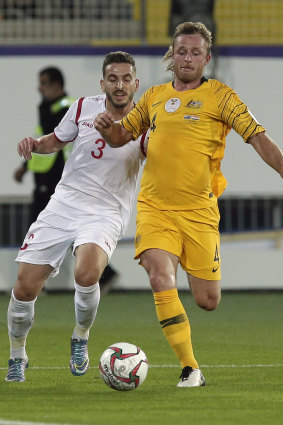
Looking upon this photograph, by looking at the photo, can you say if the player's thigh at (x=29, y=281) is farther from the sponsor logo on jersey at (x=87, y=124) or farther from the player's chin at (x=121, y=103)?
the player's chin at (x=121, y=103)

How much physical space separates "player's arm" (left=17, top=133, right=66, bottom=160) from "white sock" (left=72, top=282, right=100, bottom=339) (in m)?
0.97

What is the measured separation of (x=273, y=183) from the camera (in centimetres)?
1543

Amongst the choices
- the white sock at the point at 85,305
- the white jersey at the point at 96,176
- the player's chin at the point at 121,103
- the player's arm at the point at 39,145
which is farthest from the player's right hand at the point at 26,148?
the white sock at the point at 85,305

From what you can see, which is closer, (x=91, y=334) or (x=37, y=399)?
(x=37, y=399)

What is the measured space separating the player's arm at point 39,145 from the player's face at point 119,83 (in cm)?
51

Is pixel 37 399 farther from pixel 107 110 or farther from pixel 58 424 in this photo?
pixel 107 110

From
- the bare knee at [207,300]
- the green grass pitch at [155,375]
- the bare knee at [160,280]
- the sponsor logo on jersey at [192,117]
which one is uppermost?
the sponsor logo on jersey at [192,117]

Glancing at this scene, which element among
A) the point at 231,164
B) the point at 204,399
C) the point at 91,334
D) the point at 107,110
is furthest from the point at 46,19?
the point at 204,399

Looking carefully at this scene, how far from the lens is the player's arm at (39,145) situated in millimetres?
7367

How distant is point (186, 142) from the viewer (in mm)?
7051

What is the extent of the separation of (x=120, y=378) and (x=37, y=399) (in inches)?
22.1

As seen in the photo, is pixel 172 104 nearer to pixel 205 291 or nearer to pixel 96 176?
pixel 96 176

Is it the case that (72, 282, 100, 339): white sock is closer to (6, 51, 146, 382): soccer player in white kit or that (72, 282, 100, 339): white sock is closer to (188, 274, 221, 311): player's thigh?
(6, 51, 146, 382): soccer player in white kit

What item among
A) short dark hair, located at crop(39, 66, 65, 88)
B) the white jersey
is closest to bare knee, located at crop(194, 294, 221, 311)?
the white jersey
